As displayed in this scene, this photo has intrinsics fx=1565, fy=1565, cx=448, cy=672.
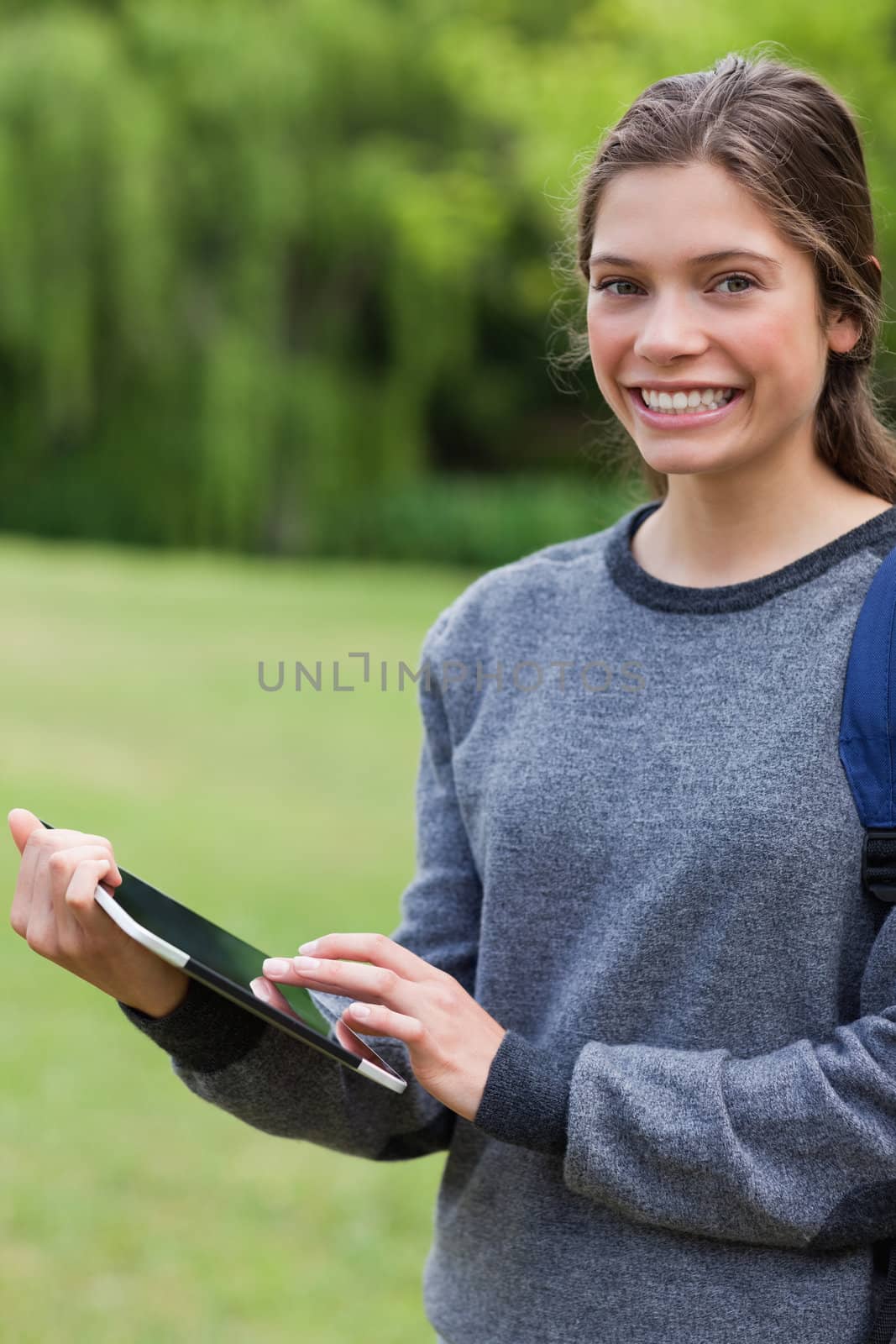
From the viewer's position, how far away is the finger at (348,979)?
118 cm

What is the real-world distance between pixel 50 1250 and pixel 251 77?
520 inches

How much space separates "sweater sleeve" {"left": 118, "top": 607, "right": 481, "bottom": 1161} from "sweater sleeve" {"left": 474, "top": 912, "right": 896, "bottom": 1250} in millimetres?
210

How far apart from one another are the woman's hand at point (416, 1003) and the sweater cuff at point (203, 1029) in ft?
0.40

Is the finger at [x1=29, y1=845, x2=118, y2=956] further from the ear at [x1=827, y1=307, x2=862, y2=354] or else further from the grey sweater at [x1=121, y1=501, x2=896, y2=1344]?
the ear at [x1=827, y1=307, x2=862, y2=354]

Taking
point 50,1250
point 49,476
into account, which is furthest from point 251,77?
point 50,1250

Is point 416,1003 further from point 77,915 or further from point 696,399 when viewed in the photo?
point 696,399

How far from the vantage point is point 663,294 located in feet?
4.15

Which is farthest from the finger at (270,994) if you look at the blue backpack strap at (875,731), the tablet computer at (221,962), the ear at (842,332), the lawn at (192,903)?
the lawn at (192,903)

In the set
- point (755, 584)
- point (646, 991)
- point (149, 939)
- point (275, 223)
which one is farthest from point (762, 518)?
point (275, 223)

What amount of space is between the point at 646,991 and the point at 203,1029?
0.38 m

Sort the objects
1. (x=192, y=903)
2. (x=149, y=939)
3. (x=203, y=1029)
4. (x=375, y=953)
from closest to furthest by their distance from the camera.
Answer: (x=149, y=939), (x=375, y=953), (x=203, y=1029), (x=192, y=903)

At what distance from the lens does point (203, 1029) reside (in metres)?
1.33

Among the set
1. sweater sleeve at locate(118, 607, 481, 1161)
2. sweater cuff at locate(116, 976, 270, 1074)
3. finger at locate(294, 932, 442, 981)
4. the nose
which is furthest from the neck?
sweater cuff at locate(116, 976, 270, 1074)

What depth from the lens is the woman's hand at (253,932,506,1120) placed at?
1184 millimetres
